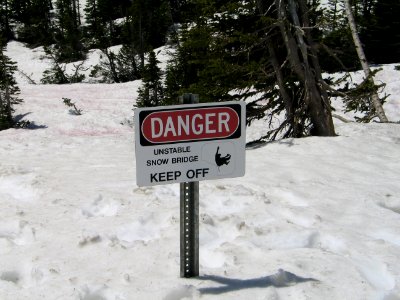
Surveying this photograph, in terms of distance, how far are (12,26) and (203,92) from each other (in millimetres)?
71504

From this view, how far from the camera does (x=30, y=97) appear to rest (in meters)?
36.0

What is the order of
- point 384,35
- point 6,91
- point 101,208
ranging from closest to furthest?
point 101,208
point 6,91
point 384,35

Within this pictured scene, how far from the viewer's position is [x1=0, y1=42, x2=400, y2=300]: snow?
3809 millimetres

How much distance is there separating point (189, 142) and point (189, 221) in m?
0.71

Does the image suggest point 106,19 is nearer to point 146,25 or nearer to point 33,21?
point 33,21

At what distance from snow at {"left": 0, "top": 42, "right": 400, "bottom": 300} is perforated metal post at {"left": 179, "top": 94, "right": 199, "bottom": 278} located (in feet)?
0.70

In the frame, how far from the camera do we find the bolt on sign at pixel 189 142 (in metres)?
3.37

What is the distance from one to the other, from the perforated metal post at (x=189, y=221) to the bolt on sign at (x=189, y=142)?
4.9 inches

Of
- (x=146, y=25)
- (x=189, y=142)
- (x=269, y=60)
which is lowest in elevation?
(x=189, y=142)

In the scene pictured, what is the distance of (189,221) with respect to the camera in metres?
3.69

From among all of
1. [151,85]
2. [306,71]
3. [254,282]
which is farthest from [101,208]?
[151,85]

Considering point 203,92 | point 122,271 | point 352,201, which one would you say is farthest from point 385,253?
point 203,92

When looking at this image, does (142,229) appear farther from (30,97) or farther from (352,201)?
(30,97)

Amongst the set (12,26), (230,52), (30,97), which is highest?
(12,26)
